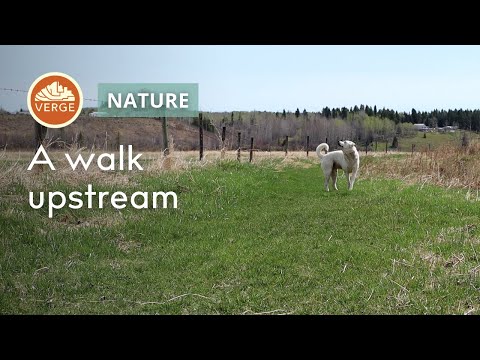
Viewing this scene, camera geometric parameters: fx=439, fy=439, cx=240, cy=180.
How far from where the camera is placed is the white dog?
Result: 8648 millimetres

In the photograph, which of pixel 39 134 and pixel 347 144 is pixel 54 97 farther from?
pixel 347 144

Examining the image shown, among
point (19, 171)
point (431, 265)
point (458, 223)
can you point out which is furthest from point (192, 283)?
point (458, 223)

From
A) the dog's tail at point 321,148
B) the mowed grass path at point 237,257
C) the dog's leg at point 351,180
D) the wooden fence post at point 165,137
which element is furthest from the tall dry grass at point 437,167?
the wooden fence post at point 165,137

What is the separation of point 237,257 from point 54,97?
7.60 ft

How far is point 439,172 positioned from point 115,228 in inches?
359

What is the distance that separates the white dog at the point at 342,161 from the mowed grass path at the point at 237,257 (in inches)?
67.3

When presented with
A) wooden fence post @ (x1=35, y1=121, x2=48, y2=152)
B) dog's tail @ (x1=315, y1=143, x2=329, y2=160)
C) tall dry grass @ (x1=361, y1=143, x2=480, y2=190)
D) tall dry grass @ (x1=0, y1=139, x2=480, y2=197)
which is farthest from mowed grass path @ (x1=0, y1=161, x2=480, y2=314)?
tall dry grass @ (x1=361, y1=143, x2=480, y2=190)

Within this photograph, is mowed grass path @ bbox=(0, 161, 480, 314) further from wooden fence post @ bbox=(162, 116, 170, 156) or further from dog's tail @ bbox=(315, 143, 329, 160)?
dog's tail @ bbox=(315, 143, 329, 160)

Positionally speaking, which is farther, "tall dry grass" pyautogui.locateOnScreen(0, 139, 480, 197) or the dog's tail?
the dog's tail

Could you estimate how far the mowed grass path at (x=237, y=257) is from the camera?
3.43m

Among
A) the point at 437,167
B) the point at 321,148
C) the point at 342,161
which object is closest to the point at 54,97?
the point at 342,161

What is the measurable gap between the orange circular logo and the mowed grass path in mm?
1310

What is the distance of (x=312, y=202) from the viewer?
7.69 m

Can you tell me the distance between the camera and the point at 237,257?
15.0ft
